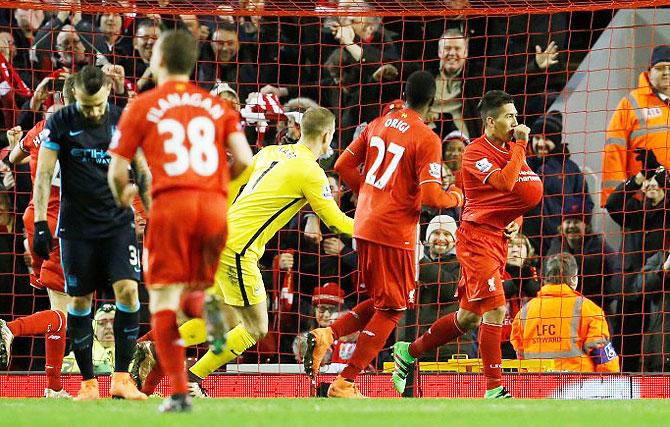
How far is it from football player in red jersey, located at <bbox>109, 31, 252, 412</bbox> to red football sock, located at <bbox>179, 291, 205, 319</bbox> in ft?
0.06

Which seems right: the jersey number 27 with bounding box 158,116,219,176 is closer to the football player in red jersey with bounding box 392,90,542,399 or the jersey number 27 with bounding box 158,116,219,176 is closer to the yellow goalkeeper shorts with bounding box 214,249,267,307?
the yellow goalkeeper shorts with bounding box 214,249,267,307

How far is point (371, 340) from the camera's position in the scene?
387 inches

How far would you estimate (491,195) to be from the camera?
10.2 metres

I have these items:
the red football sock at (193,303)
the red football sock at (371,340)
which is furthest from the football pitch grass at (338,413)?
the red football sock at (371,340)

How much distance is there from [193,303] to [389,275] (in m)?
2.91

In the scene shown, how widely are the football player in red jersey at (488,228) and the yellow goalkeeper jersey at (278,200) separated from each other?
97 cm

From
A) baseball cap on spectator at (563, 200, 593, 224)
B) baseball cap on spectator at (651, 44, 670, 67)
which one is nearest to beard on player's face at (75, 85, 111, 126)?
baseball cap on spectator at (563, 200, 593, 224)

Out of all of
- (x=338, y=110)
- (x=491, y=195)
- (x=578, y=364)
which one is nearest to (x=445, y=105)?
(x=338, y=110)

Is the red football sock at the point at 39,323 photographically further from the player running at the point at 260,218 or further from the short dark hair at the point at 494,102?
the short dark hair at the point at 494,102

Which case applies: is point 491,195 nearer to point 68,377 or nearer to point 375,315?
point 375,315

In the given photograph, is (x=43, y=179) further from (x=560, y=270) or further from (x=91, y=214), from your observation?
(x=560, y=270)

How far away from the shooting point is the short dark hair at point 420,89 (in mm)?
9953

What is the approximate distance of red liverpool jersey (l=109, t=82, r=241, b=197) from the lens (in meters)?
7.36

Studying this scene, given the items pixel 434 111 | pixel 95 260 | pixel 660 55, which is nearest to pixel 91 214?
pixel 95 260
